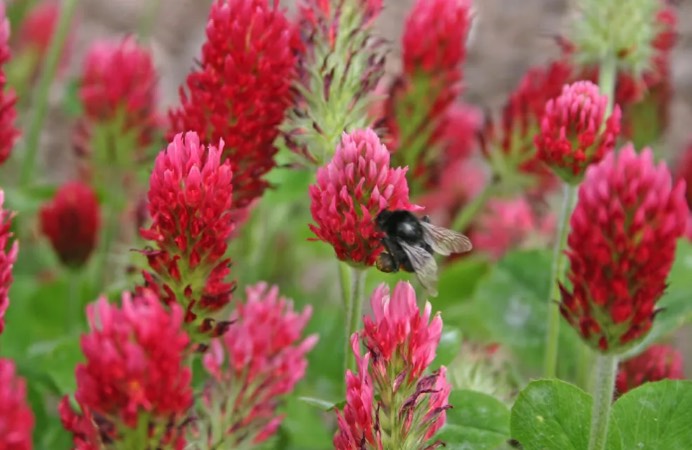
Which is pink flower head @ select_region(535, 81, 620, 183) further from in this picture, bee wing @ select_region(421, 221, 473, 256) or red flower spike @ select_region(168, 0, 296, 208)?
red flower spike @ select_region(168, 0, 296, 208)

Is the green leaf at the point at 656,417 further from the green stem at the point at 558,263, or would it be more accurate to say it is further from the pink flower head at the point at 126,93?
the pink flower head at the point at 126,93

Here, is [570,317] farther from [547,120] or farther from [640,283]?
[547,120]

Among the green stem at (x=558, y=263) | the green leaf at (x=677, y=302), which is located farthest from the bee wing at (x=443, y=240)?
the green leaf at (x=677, y=302)

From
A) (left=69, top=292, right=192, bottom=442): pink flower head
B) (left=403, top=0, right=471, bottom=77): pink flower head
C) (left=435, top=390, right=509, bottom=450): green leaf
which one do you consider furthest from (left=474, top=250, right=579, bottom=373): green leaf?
(left=69, top=292, right=192, bottom=442): pink flower head

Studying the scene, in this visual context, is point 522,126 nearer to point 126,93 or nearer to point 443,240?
point 443,240

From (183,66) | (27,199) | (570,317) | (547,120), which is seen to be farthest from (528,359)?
(183,66)

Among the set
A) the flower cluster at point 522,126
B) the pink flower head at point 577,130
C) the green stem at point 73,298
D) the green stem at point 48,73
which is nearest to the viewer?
the pink flower head at point 577,130
